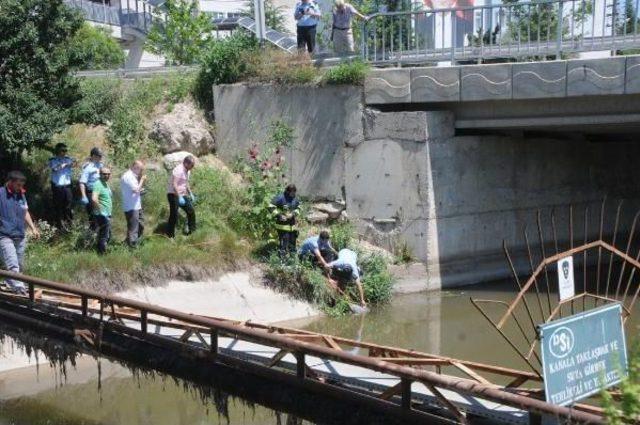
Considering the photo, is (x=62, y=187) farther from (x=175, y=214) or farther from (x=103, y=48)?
(x=103, y=48)

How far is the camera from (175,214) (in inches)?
607

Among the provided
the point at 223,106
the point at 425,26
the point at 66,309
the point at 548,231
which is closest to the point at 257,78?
the point at 223,106

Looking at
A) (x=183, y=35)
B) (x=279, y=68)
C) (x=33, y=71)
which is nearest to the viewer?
(x=33, y=71)

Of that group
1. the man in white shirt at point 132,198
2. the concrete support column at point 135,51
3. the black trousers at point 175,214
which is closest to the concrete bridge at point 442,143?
the black trousers at point 175,214

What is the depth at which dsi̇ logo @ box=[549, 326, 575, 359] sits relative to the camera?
212 inches

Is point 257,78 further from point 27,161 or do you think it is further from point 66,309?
point 66,309

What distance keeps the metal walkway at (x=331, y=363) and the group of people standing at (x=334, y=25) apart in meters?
9.66

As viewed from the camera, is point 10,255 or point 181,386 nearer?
point 181,386

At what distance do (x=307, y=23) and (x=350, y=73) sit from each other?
93.1 inches

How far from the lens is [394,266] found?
16875mm

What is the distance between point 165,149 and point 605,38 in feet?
30.8

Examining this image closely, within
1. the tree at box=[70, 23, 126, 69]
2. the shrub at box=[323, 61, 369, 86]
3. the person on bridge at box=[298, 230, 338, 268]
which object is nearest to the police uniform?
the person on bridge at box=[298, 230, 338, 268]

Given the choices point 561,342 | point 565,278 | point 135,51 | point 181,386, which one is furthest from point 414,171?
point 135,51

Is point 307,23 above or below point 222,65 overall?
above
